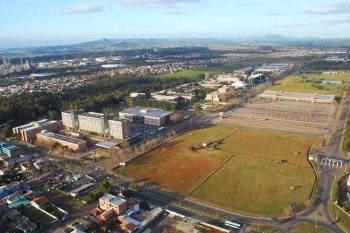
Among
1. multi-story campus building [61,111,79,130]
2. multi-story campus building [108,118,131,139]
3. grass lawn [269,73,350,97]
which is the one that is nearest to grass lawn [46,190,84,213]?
multi-story campus building [108,118,131,139]

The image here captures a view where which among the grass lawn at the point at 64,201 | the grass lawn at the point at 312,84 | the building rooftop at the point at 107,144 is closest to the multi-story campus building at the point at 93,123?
the building rooftop at the point at 107,144

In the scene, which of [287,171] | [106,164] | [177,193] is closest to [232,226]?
[177,193]

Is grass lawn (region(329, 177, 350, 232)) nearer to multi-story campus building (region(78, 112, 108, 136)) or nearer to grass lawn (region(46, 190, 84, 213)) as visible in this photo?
grass lawn (region(46, 190, 84, 213))

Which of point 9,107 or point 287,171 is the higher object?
point 9,107

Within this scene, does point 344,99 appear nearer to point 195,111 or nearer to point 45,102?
point 195,111

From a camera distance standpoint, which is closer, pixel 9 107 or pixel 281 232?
pixel 281 232
